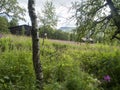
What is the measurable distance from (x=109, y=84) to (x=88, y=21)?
224cm

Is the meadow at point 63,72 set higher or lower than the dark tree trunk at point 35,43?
lower

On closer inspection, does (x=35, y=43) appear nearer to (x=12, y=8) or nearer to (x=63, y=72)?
(x=63, y=72)

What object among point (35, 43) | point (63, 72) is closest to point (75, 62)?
point (63, 72)

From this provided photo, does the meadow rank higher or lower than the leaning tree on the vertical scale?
lower

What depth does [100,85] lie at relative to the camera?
320 inches

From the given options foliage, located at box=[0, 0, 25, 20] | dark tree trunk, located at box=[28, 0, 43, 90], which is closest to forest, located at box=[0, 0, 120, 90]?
dark tree trunk, located at box=[28, 0, 43, 90]

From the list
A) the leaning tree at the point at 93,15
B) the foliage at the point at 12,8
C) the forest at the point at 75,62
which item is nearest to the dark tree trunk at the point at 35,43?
the forest at the point at 75,62

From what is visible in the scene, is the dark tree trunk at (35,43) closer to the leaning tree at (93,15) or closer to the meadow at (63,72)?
the meadow at (63,72)

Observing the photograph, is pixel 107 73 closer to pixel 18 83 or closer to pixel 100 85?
pixel 100 85

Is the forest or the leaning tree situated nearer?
the forest

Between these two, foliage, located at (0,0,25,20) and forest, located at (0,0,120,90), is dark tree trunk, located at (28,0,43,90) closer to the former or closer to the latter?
forest, located at (0,0,120,90)

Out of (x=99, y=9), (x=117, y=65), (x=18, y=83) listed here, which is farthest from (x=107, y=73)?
(x=18, y=83)

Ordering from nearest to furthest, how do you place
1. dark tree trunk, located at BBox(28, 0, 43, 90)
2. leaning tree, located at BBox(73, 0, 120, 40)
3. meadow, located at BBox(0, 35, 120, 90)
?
meadow, located at BBox(0, 35, 120, 90) → dark tree trunk, located at BBox(28, 0, 43, 90) → leaning tree, located at BBox(73, 0, 120, 40)

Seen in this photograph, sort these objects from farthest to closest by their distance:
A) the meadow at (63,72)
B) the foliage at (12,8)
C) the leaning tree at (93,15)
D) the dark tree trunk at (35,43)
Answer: the foliage at (12,8), the leaning tree at (93,15), the dark tree trunk at (35,43), the meadow at (63,72)
